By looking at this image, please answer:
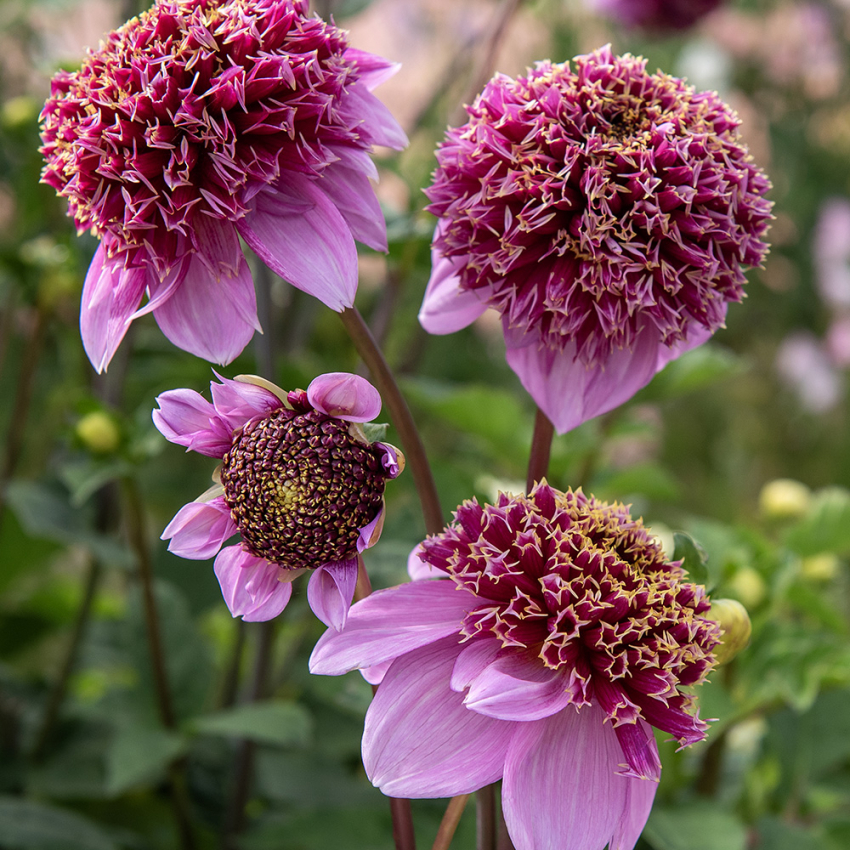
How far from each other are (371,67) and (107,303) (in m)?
0.13

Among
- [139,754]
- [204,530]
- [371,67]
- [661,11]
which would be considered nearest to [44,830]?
[139,754]

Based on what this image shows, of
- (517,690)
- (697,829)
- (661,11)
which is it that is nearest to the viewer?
(517,690)

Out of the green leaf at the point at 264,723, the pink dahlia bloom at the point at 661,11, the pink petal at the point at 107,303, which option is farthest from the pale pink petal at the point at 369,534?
the pink dahlia bloom at the point at 661,11

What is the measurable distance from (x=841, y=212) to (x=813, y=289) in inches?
6.7

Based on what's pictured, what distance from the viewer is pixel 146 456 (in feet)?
1.65

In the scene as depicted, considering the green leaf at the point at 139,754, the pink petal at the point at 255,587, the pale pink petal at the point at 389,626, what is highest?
the pink petal at the point at 255,587

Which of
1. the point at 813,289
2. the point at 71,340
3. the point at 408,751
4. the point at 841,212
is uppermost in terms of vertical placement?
the point at 408,751

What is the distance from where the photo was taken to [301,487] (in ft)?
0.82

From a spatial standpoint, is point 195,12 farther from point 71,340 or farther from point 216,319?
point 71,340

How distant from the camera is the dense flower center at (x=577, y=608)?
25 centimetres

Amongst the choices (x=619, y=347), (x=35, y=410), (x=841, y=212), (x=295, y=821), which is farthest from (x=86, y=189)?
(x=841, y=212)

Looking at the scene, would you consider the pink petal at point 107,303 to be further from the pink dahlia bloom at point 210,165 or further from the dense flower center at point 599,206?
the dense flower center at point 599,206

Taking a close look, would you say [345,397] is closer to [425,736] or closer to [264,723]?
[425,736]

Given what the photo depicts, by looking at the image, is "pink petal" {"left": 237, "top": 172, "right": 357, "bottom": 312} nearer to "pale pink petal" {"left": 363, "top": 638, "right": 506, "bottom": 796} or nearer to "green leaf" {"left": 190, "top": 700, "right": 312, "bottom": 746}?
"pale pink petal" {"left": 363, "top": 638, "right": 506, "bottom": 796}
